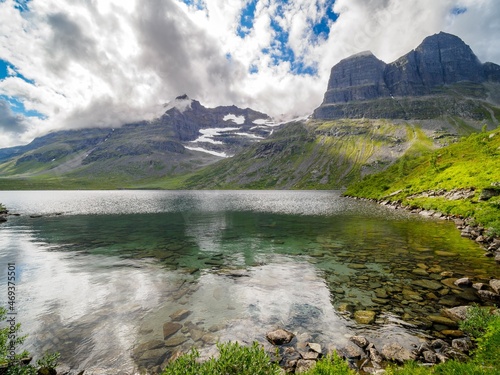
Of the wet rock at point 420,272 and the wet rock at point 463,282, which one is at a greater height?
the wet rock at point 463,282

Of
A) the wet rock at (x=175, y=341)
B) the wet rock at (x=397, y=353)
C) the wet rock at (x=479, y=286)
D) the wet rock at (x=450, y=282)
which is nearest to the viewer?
the wet rock at (x=397, y=353)

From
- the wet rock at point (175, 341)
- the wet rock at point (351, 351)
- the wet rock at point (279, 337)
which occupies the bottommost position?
the wet rock at point (175, 341)

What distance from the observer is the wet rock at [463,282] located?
21203 millimetres

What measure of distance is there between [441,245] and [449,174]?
52.8m

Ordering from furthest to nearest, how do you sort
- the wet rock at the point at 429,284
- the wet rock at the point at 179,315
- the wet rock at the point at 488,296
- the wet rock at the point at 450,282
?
the wet rock at the point at 429,284
the wet rock at the point at 450,282
the wet rock at the point at 488,296
the wet rock at the point at 179,315

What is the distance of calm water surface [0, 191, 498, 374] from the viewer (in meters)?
15.7

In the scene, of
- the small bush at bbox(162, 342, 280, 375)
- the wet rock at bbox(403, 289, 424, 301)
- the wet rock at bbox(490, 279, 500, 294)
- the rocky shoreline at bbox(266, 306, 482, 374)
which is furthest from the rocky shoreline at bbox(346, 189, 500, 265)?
the small bush at bbox(162, 342, 280, 375)

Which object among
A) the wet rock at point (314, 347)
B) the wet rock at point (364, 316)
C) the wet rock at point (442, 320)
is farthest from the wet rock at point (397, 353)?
the wet rock at point (442, 320)

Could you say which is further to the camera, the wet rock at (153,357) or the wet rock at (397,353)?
the wet rock at (153,357)

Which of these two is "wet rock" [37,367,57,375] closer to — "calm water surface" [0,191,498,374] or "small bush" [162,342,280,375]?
"calm water surface" [0,191,498,374]

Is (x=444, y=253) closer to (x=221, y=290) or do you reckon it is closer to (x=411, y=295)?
(x=411, y=295)

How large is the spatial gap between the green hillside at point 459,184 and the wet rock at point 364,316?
88.4 feet

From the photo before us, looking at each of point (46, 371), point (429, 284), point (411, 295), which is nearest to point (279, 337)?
point (46, 371)

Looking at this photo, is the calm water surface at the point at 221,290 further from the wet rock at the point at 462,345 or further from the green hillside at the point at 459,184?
the green hillside at the point at 459,184
